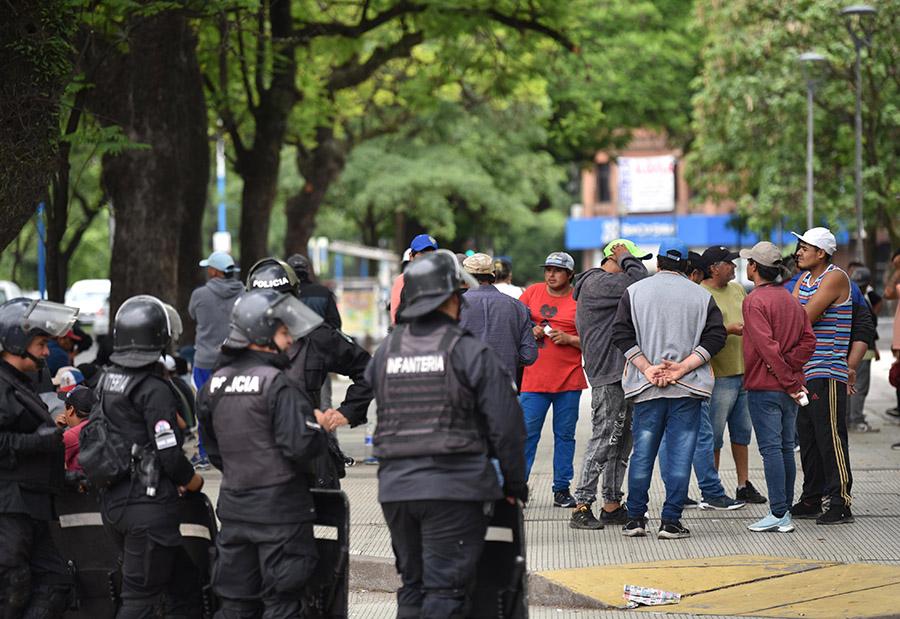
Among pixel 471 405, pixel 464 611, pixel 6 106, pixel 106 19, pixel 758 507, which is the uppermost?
pixel 106 19

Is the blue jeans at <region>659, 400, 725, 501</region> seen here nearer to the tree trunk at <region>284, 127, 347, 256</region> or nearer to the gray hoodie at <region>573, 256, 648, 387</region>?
the gray hoodie at <region>573, 256, 648, 387</region>

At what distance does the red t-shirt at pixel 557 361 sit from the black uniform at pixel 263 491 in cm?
415

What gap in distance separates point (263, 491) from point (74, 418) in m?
2.33

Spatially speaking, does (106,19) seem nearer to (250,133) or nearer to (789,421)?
(789,421)

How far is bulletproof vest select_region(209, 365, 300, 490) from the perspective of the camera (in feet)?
18.4

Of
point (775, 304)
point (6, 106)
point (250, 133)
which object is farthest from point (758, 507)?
point (250, 133)

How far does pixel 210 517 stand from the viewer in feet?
20.1

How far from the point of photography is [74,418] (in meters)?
7.56

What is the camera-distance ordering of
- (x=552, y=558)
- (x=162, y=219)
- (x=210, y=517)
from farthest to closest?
1. (x=162, y=219)
2. (x=552, y=558)
3. (x=210, y=517)

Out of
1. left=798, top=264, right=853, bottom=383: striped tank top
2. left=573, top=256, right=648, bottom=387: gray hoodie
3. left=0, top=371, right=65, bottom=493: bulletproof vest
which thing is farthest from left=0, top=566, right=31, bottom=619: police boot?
left=798, top=264, right=853, bottom=383: striped tank top

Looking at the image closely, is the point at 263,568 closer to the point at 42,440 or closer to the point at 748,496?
the point at 42,440

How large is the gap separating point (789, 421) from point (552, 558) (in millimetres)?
1787

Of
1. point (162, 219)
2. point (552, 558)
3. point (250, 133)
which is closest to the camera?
point (552, 558)

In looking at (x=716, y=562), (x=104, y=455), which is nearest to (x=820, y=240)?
(x=716, y=562)
